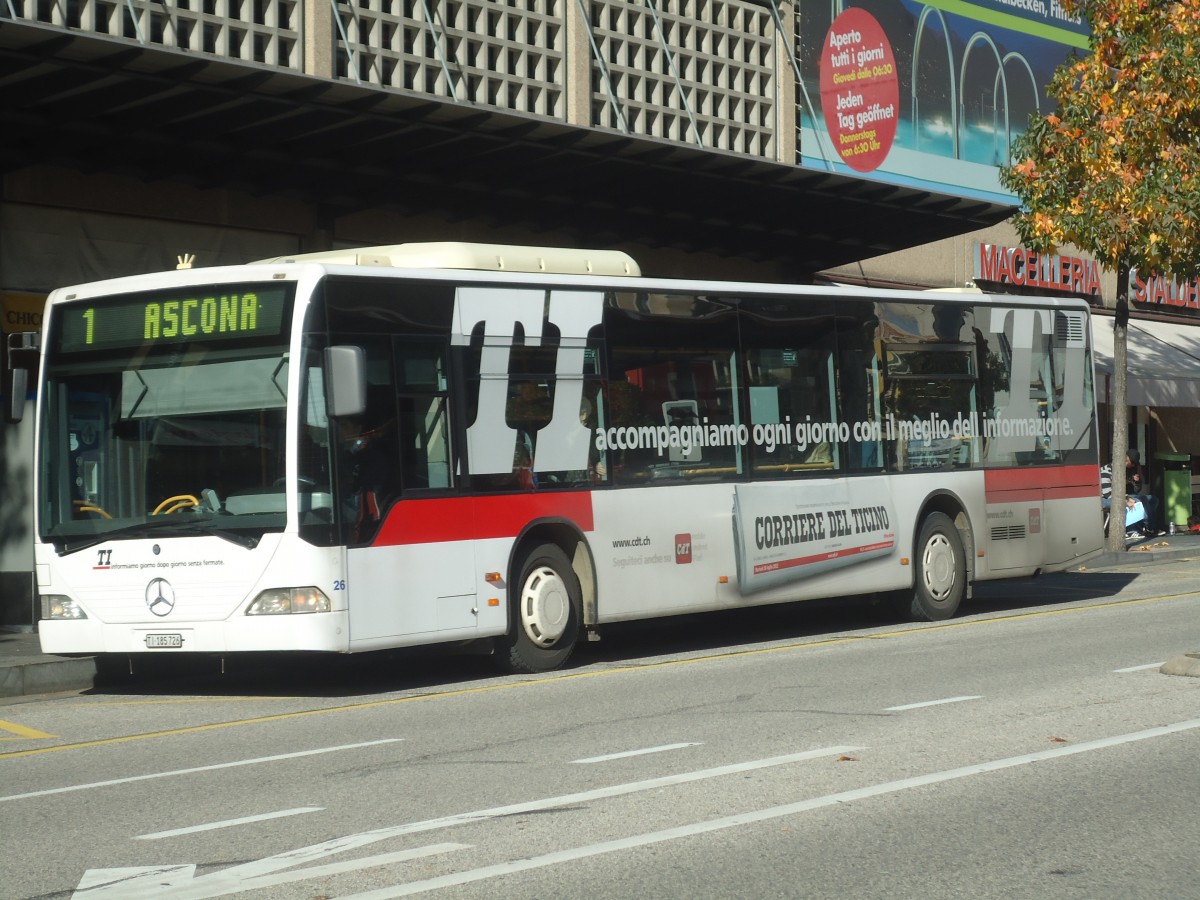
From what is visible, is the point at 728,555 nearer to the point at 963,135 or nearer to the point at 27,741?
the point at 27,741

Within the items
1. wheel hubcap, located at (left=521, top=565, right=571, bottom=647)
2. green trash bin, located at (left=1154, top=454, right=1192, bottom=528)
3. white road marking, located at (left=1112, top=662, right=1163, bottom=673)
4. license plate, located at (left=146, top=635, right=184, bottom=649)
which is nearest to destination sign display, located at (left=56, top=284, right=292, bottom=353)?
license plate, located at (left=146, top=635, right=184, bottom=649)

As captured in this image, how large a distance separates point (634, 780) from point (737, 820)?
3.47 feet

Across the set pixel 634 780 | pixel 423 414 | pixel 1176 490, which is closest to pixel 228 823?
pixel 634 780

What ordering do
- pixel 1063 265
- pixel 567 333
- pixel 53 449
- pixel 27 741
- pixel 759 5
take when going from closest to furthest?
pixel 27 741
pixel 53 449
pixel 567 333
pixel 759 5
pixel 1063 265

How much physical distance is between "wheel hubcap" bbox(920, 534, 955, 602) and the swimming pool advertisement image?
10.1 meters

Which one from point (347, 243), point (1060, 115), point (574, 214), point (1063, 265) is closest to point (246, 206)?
point (347, 243)

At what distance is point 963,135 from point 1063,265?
421 cm

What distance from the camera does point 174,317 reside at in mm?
11453

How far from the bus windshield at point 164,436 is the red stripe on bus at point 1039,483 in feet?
27.3

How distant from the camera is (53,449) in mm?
11883

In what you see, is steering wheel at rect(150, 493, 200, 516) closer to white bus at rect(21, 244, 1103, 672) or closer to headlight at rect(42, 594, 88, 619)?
white bus at rect(21, 244, 1103, 672)

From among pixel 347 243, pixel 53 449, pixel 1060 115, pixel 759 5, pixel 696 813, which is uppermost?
pixel 759 5

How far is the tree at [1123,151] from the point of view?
76.3ft

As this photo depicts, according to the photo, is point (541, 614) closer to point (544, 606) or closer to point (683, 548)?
point (544, 606)
